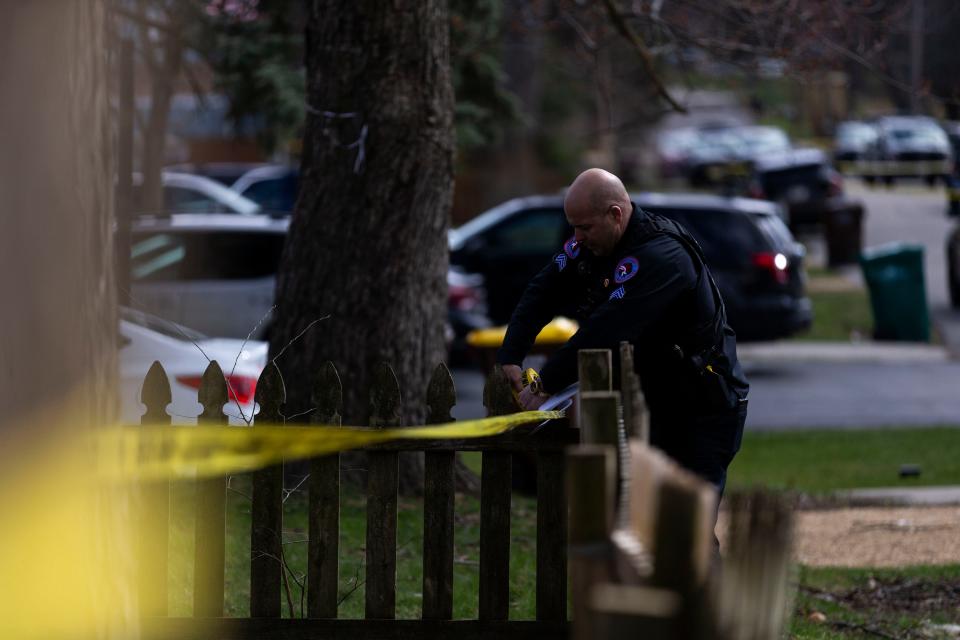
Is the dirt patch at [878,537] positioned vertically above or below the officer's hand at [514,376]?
below

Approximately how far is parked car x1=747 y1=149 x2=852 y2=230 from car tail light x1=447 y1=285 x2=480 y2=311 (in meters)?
15.5

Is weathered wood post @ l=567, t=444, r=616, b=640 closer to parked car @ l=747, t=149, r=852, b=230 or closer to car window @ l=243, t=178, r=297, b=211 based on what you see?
car window @ l=243, t=178, r=297, b=211

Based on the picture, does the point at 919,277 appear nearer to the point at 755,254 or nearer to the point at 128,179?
the point at 755,254

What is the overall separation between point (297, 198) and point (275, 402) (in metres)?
3.08


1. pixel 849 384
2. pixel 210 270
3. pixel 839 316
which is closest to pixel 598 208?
pixel 210 270

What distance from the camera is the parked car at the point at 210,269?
46.2 ft

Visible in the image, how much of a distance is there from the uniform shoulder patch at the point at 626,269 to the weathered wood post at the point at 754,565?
2235 mm

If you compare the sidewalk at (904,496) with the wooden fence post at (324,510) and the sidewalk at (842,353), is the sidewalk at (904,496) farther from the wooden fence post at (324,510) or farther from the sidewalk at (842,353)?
the sidewalk at (842,353)

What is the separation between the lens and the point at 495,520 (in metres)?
5.13

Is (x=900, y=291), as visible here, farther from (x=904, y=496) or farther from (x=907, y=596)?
(x=907, y=596)

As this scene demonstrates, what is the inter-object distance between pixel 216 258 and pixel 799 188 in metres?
18.9

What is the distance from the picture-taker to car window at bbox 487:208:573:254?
17.3 metres

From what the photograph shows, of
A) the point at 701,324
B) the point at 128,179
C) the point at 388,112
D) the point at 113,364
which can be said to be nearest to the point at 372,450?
the point at 701,324

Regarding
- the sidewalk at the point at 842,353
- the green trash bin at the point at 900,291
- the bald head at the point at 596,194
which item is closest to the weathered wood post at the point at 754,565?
the bald head at the point at 596,194
